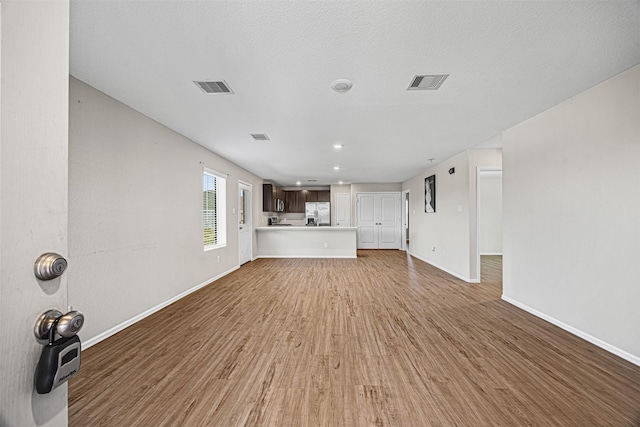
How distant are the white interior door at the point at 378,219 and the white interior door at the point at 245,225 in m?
3.84

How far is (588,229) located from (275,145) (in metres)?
3.92

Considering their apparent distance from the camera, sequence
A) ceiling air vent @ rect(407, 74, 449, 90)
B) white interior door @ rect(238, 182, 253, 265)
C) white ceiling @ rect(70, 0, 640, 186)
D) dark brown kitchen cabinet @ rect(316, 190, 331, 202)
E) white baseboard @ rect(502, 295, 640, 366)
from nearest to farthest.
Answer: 1. white ceiling @ rect(70, 0, 640, 186)
2. white baseboard @ rect(502, 295, 640, 366)
3. ceiling air vent @ rect(407, 74, 449, 90)
4. white interior door @ rect(238, 182, 253, 265)
5. dark brown kitchen cabinet @ rect(316, 190, 331, 202)

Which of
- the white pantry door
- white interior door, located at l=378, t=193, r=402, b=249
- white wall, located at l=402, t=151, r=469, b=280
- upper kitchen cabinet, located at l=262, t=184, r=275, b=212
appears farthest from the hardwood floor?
white interior door, located at l=378, t=193, r=402, b=249

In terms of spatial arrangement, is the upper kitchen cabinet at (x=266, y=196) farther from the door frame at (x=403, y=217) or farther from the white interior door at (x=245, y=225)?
the door frame at (x=403, y=217)

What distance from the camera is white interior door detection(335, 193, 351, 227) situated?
9.44 metres

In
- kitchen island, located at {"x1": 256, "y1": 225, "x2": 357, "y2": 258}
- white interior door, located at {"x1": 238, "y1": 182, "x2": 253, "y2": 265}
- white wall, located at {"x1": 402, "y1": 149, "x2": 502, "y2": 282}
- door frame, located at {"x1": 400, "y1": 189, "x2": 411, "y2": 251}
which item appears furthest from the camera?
door frame, located at {"x1": 400, "y1": 189, "x2": 411, "y2": 251}

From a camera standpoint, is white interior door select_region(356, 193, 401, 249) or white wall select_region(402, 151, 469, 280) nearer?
white wall select_region(402, 151, 469, 280)

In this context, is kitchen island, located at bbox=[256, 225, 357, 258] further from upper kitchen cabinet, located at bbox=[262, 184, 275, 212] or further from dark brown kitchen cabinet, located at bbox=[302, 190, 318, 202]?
dark brown kitchen cabinet, located at bbox=[302, 190, 318, 202]

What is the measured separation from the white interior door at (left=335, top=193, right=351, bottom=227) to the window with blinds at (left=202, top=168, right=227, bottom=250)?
4.81 meters

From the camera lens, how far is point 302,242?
7.64 metres

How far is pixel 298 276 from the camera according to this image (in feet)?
17.3

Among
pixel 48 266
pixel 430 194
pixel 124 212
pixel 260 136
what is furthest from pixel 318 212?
pixel 48 266

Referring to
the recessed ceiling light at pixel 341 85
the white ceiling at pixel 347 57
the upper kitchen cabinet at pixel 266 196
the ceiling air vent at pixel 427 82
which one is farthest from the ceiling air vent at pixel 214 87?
the upper kitchen cabinet at pixel 266 196

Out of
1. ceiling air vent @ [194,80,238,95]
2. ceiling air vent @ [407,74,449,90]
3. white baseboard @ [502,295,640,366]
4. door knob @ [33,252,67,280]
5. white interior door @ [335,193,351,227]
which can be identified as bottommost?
white baseboard @ [502,295,640,366]
